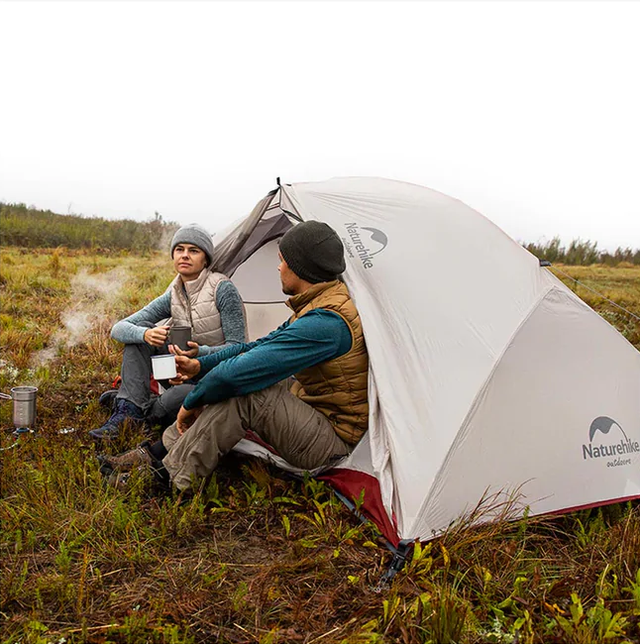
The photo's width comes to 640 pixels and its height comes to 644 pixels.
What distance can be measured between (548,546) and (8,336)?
489 centimetres

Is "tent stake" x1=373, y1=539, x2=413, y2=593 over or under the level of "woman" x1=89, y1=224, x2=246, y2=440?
under

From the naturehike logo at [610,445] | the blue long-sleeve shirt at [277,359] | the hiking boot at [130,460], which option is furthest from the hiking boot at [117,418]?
the naturehike logo at [610,445]

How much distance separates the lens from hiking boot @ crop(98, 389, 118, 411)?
4234 millimetres

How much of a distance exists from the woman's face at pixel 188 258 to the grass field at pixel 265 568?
1.08 meters

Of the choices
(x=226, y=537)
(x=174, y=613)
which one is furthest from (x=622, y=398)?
(x=174, y=613)

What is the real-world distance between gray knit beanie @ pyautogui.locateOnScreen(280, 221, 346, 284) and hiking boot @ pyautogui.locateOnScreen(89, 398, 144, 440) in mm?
1538

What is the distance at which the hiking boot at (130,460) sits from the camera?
315 centimetres

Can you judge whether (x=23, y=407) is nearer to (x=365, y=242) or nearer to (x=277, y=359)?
(x=277, y=359)

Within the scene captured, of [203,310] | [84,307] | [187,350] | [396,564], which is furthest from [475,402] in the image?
[84,307]

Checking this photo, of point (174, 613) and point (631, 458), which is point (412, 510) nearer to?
point (174, 613)

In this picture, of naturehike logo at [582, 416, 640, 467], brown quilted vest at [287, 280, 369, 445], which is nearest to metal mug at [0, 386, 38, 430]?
brown quilted vest at [287, 280, 369, 445]

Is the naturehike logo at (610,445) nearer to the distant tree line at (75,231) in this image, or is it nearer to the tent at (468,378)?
the tent at (468,378)

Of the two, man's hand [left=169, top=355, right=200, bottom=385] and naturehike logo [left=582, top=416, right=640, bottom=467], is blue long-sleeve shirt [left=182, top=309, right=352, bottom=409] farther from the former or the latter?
naturehike logo [left=582, top=416, right=640, bottom=467]

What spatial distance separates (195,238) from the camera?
392cm
